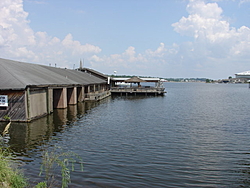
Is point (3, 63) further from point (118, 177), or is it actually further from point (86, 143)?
point (118, 177)

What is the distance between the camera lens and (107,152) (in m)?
13.3

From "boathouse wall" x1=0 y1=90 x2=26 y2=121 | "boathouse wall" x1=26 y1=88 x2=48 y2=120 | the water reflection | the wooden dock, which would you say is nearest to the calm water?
the water reflection

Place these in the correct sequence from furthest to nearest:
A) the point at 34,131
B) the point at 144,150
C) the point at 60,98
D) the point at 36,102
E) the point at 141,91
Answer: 1. the point at 141,91
2. the point at 60,98
3. the point at 36,102
4. the point at 34,131
5. the point at 144,150

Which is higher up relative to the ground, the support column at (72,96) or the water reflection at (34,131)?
the support column at (72,96)

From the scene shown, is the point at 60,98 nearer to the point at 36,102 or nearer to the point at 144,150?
the point at 36,102

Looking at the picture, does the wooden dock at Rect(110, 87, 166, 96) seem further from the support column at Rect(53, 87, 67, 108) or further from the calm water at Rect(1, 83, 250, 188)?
the calm water at Rect(1, 83, 250, 188)

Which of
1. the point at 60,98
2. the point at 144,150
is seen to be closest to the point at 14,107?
the point at 60,98

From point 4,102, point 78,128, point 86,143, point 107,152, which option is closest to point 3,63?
point 4,102

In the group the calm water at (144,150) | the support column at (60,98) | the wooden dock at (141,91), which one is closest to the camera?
the calm water at (144,150)

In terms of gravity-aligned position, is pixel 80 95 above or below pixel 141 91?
below

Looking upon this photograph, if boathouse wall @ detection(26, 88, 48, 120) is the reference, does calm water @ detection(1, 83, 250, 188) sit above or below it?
below

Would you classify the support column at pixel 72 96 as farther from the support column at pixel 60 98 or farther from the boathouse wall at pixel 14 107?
the boathouse wall at pixel 14 107

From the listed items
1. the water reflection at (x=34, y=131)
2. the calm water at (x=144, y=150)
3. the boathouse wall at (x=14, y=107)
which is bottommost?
the calm water at (x=144, y=150)

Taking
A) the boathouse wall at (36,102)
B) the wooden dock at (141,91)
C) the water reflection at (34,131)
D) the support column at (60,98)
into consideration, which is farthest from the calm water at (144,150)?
the wooden dock at (141,91)
